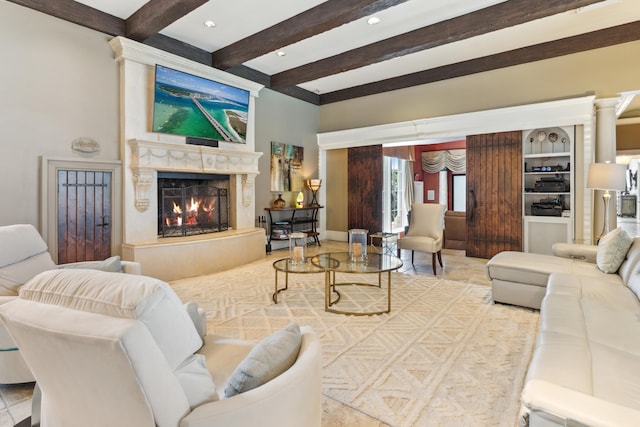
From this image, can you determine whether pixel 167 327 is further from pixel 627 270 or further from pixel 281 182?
pixel 281 182

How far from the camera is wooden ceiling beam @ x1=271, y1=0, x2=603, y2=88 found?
151 inches

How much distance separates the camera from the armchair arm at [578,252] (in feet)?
12.3

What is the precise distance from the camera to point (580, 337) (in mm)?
1836

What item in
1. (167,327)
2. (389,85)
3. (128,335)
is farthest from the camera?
(389,85)

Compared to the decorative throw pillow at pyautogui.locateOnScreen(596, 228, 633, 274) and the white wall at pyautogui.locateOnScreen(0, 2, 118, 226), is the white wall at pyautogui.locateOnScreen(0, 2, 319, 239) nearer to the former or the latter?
the white wall at pyautogui.locateOnScreen(0, 2, 118, 226)

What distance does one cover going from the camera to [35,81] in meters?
3.87

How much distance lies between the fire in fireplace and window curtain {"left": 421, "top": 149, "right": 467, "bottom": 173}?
717cm

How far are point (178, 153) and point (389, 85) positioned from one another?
4.34 meters

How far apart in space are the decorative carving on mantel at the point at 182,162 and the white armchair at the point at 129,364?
385 centimetres

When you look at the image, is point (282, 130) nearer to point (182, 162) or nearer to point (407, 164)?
point (182, 162)

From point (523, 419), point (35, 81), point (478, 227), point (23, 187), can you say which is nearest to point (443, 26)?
point (478, 227)

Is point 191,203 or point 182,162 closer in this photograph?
point 182,162

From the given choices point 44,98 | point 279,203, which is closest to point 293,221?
point 279,203

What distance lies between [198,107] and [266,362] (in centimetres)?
492
